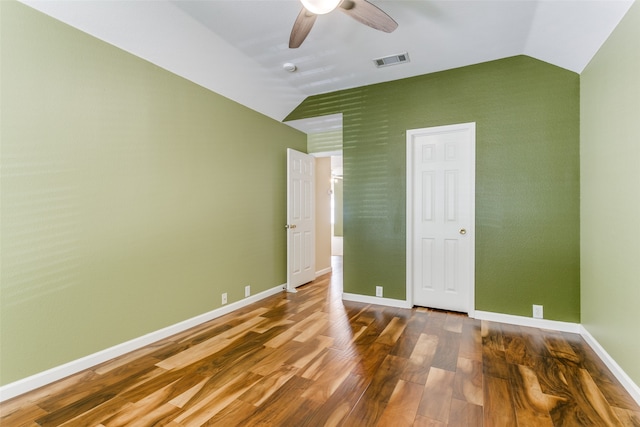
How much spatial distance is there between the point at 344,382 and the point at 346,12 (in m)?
2.61

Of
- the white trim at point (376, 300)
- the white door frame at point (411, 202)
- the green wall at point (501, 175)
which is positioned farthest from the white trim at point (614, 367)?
the white trim at point (376, 300)

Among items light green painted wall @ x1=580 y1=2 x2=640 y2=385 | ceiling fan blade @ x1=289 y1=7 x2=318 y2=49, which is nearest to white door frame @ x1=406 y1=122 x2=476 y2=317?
light green painted wall @ x1=580 y1=2 x2=640 y2=385

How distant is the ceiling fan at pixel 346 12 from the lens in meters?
1.80

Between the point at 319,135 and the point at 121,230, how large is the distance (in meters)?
3.45

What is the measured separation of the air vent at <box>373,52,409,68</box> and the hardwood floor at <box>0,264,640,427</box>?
2.93m

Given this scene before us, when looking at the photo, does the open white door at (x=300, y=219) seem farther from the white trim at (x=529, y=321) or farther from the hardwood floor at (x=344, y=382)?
the white trim at (x=529, y=321)

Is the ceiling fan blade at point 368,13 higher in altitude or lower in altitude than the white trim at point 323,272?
higher

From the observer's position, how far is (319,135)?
504 centimetres

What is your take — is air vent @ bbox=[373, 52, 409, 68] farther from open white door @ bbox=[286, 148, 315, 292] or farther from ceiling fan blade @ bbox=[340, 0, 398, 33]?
open white door @ bbox=[286, 148, 315, 292]

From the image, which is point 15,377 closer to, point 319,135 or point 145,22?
point 145,22

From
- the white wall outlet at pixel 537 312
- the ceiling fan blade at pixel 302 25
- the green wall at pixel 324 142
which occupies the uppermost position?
the ceiling fan blade at pixel 302 25

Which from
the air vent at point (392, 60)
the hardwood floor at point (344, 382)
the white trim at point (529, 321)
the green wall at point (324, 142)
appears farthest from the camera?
the green wall at point (324, 142)

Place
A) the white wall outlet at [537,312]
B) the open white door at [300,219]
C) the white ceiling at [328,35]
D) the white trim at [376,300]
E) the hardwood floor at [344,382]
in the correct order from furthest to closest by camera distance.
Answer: the open white door at [300,219], the white trim at [376,300], the white wall outlet at [537,312], the white ceiling at [328,35], the hardwood floor at [344,382]

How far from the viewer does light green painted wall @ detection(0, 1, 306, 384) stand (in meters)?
1.88
